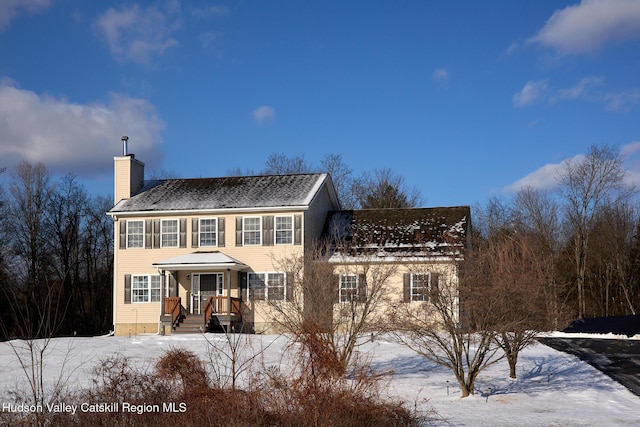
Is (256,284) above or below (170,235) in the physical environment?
below

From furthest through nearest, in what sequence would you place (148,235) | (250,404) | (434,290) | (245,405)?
1. (148,235)
2. (434,290)
3. (250,404)
4. (245,405)

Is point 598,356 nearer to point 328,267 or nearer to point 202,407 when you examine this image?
Result: point 328,267

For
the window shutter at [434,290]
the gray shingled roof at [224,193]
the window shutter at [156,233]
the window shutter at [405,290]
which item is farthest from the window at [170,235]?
the window shutter at [434,290]

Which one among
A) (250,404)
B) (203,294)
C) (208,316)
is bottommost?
(250,404)

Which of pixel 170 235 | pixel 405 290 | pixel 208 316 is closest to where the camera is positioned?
pixel 405 290

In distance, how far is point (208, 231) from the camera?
29.6 m

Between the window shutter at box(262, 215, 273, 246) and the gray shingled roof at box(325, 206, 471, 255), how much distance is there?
2.52 meters

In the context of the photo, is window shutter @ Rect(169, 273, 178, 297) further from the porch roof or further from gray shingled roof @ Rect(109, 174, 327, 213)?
gray shingled roof @ Rect(109, 174, 327, 213)

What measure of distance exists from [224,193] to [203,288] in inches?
168

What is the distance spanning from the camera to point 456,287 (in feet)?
45.9

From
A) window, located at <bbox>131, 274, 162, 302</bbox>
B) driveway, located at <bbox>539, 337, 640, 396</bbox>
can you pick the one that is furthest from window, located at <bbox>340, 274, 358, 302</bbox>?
window, located at <bbox>131, 274, 162, 302</bbox>

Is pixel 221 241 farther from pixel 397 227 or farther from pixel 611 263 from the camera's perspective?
pixel 611 263

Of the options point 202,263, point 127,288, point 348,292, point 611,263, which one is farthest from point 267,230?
point 611,263

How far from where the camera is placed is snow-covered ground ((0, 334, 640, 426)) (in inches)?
476
